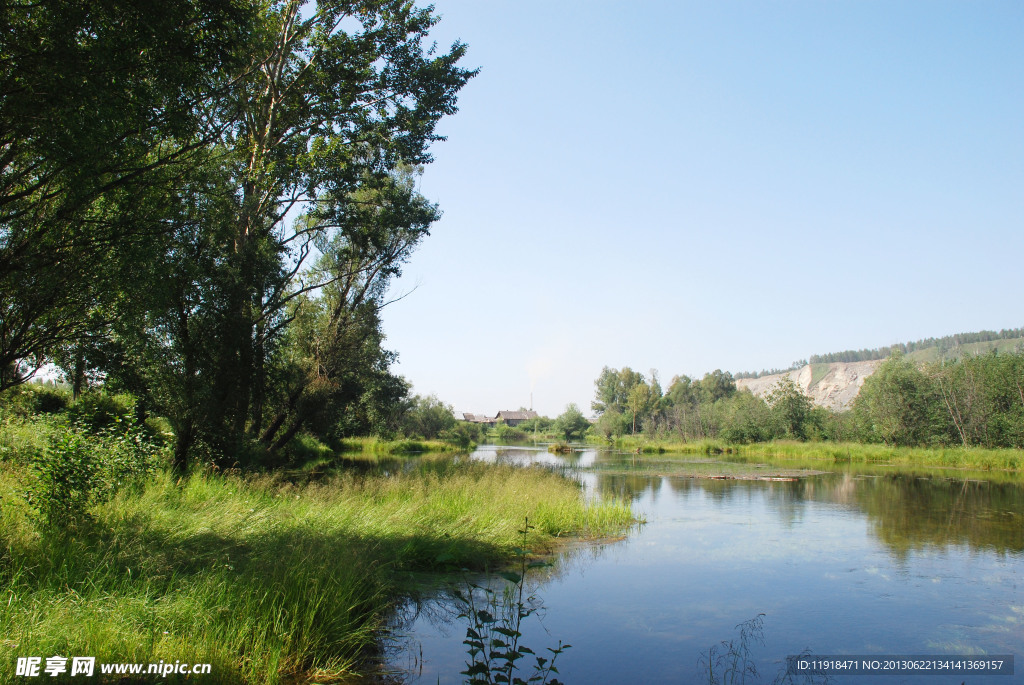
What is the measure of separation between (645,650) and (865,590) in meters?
4.96

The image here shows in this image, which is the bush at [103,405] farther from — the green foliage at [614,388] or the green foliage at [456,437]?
the green foliage at [614,388]

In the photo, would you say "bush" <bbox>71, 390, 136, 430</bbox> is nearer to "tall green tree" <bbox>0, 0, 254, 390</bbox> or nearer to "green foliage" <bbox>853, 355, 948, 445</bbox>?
"tall green tree" <bbox>0, 0, 254, 390</bbox>

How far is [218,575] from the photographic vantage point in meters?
5.94

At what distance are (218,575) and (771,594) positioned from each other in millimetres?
8016

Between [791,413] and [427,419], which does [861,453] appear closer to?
[791,413]

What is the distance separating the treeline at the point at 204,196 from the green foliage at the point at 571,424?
69004 millimetres

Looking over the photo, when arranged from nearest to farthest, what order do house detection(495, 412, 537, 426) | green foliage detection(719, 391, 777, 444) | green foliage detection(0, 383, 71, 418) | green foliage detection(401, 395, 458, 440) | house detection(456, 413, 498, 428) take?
green foliage detection(0, 383, 71, 418)
green foliage detection(719, 391, 777, 444)
green foliage detection(401, 395, 458, 440)
house detection(456, 413, 498, 428)
house detection(495, 412, 537, 426)

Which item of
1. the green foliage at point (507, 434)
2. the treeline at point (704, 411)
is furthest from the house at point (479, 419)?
the treeline at point (704, 411)

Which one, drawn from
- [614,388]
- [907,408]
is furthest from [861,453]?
[614,388]

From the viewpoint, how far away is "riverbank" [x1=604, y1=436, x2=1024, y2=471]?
36.4 metres

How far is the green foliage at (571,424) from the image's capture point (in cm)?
9362

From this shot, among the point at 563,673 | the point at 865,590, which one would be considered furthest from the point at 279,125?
the point at 865,590

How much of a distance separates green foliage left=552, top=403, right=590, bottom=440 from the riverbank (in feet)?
111

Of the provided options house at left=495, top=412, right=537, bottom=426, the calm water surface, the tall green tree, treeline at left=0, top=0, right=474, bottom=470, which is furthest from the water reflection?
house at left=495, top=412, right=537, bottom=426
